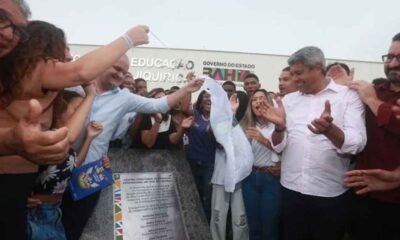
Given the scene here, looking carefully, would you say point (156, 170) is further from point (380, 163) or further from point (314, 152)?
point (380, 163)

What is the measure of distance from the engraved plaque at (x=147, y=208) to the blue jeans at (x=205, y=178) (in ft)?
2.83

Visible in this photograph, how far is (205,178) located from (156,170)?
3.33 ft

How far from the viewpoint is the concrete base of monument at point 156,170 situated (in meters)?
2.97

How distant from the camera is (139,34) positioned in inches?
77.9

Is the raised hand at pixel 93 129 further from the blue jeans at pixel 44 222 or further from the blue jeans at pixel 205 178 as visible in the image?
the blue jeans at pixel 205 178

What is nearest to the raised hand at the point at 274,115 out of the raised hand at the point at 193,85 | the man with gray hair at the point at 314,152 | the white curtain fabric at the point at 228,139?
the man with gray hair at the point at 314,152

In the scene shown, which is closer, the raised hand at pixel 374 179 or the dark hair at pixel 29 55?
the dark hair at pixel 29 55

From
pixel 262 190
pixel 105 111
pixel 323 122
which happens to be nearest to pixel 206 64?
pixel 262 190

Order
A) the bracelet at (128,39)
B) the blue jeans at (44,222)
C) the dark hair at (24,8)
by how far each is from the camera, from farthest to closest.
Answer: the blue jeans at (44,222)
the bracelet at (128,39)
the dark hair at (24,8)

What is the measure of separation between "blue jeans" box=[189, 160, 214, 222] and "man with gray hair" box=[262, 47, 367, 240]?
124cm

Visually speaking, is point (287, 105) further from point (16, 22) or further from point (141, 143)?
point (16, 22)

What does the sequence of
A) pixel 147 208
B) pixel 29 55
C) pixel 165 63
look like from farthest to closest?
pixel 165 63
pixel 147 208
pixel 29 55

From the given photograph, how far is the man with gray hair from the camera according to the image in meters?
2.86

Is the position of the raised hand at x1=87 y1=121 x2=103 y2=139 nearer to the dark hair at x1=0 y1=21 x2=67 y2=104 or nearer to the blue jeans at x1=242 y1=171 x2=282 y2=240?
the dark hair at x1=0 y1=21 x2=67 y2=104
